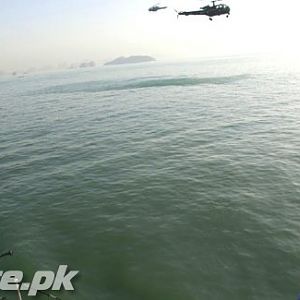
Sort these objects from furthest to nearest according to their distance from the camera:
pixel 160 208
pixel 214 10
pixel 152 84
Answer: pixel 152 84, pixel 214 10, pixel 160 208

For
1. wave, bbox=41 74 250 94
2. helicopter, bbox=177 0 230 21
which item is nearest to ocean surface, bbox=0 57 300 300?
helicopter, bbox=177 0 230 21

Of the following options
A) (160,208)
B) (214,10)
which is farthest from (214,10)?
(160,208)

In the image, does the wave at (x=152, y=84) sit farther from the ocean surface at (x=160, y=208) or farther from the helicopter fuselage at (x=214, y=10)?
the helicopter fuselage at (x=214, y=10)

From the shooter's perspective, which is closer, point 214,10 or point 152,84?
point 214,10

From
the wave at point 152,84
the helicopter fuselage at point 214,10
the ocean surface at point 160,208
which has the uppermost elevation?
the helicopter fuselage at point 214,10

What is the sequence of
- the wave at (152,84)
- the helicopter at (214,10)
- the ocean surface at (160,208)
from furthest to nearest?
the wave at (152,84) → the helicopter at (214,10) → the ocean surface at (160,208)

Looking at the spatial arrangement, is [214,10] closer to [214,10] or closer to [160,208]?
[214,10]

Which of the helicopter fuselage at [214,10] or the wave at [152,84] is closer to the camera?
the helicopter fuselage at [214,10]

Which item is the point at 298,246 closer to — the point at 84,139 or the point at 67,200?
the point at 67,200

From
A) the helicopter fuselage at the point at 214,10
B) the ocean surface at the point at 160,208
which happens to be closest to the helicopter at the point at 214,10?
the helicopter fuselage at the point at 214,10
